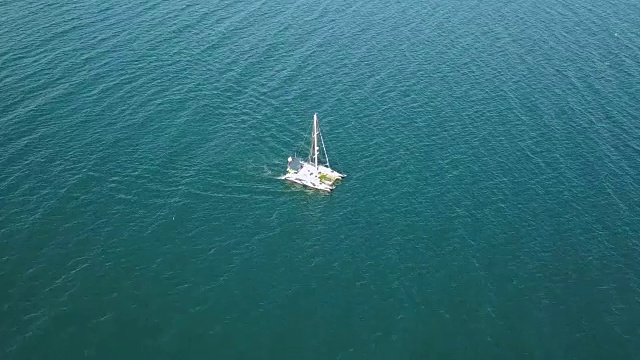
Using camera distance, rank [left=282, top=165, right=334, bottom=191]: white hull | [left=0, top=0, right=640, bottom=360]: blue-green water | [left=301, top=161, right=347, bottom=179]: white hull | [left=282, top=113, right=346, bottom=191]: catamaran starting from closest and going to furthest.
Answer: [left=0, top=0, right=640, bottom=360]: blue-green water
[left=282, top=165, right=334, bottom=191]: white hull
[left=282, top=113, right=346, bottom=191]: catamaran
[left=301, top=161, right=347, bottom=179]: white hull

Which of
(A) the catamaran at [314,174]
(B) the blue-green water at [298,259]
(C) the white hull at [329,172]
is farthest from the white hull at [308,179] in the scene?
(B) the blue-green water at [298,259]

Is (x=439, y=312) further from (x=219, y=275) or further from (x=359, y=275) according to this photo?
(x=219, y=275)

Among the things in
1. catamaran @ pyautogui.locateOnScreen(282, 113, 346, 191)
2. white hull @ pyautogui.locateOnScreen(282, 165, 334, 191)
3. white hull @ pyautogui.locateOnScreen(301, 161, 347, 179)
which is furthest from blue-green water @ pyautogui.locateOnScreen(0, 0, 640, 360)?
white hull @ pyautogui.locateOnScreen(301, 161, 347, 179)

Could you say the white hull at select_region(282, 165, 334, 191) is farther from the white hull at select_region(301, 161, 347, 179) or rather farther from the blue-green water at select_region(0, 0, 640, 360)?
the blue-green water at select_region(0, 0, 640, 360)

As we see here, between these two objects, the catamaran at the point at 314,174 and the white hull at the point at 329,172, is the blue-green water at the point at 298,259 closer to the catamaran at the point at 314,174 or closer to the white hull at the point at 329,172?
the catamaran at the point at 314,174

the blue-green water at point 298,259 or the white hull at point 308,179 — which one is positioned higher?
the white hull at point 308,179

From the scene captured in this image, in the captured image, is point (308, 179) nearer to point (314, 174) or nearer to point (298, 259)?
point (314, 174)

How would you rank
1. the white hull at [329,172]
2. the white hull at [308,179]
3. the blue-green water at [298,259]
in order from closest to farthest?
the blue-green water at [298,259] → the white hull at [308,179] → the white hull at [329,172]

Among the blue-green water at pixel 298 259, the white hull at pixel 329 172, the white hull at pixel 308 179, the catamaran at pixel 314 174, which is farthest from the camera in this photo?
the white hull at pixel 329 172

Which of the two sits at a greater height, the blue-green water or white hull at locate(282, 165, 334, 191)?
white hull at locate(282, 165, 334, 191)

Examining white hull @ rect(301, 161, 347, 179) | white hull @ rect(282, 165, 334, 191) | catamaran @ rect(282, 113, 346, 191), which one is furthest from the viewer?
white hull @ rect(301, 161, 347, 179)

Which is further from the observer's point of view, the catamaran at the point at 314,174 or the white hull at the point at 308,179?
the catamaran at the point at 314,174
